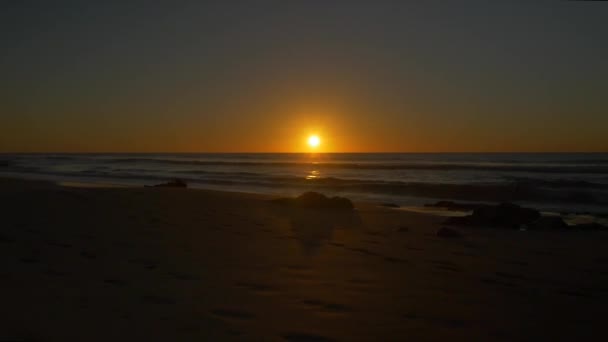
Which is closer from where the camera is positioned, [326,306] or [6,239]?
[326,306]

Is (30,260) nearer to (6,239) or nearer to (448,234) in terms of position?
(6,239)

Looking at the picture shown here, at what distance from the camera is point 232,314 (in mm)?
3234

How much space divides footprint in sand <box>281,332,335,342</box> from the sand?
1cm

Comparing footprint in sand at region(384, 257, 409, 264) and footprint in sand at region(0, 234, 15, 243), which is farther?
footprint in sand at region(0, 234, 15, 243)

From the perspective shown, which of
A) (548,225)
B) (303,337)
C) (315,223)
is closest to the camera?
(303,337)

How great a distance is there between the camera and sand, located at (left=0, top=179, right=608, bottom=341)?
303cm

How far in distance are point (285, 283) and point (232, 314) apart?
0.87 m

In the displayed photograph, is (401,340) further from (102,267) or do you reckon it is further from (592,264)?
(592,264)

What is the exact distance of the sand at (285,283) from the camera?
3.03 metres

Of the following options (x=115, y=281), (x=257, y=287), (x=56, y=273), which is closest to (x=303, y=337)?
(x=257, y=287)

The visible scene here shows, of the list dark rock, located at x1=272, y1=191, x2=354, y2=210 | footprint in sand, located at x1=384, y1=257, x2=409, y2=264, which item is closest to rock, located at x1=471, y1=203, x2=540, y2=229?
dark rock, located at x1=272, y1=191, x2=354, y2=210

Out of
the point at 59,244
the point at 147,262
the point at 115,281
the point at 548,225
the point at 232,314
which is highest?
the point at 548,225

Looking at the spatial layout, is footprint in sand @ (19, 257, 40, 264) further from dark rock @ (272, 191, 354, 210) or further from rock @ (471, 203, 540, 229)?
rock @ (471, 203, 540, 229)

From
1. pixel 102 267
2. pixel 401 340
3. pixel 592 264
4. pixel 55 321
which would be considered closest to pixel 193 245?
pixel 102 267
